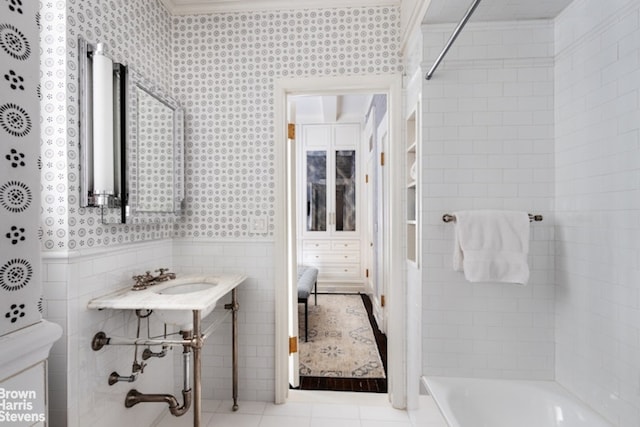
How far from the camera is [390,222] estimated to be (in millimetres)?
2125

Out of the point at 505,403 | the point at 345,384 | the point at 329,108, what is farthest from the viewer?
the point at 329,108

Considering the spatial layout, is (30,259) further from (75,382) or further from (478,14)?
(478,14)

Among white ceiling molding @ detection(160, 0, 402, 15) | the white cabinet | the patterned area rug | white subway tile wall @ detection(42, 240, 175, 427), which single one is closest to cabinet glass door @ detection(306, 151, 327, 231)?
the white cabinet

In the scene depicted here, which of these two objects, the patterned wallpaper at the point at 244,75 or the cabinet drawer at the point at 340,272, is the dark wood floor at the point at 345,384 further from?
the cabinet drawer at the point at 340,272

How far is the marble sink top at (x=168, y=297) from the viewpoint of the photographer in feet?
4.80

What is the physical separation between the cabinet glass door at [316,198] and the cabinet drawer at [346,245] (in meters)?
0.28

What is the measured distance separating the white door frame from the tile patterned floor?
89mm

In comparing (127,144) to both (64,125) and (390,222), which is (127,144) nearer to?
(64,125)

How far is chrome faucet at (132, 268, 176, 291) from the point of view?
1.72 meters

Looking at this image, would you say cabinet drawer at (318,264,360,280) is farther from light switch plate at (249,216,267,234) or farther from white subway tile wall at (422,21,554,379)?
white subway tile wall at (422,21,554,379)

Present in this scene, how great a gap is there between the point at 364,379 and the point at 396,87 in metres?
2.12

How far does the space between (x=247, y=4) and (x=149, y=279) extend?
1.84 meters

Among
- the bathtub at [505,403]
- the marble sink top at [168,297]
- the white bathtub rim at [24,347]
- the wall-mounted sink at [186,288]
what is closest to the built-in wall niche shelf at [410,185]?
the bathtub at [505,403]

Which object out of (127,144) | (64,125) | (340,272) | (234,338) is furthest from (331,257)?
(64,125)
